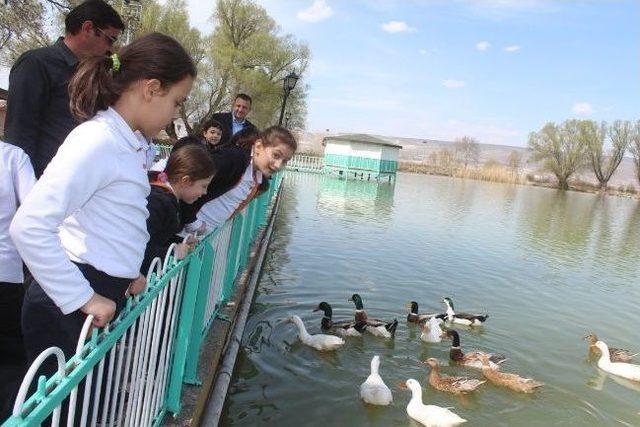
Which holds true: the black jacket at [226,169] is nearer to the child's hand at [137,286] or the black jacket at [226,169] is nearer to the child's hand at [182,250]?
the child's hand at [182,250]

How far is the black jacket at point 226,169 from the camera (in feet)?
14.2

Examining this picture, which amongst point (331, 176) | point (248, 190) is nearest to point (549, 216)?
point (331, 176)

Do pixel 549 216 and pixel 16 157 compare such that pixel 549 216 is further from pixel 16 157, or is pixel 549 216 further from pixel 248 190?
pixel 16 157

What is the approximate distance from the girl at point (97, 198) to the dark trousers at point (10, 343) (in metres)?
0.67

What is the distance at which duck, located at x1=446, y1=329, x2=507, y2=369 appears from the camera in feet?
22.4

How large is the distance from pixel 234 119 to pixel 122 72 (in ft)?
20.6

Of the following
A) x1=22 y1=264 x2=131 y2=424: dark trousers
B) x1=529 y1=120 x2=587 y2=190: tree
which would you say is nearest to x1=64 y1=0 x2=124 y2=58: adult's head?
x1=22 y1=264 x2=131 y2=424: dark trousers

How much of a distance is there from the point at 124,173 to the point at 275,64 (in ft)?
147

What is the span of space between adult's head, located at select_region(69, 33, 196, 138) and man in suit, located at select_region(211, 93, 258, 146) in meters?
5.12

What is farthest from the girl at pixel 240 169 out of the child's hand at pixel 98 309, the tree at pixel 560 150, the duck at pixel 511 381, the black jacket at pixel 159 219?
the tree at pixel 560 150

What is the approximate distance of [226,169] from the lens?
4.34 meters

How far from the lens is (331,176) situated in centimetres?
4516

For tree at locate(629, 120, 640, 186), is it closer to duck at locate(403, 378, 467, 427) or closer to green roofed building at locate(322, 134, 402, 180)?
green roofed building at locate(322, 134, 402, 180)

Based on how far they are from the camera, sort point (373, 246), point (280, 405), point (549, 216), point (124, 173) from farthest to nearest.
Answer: point (549, 216) < point (373, 246) < point (280, 405) < point (124, 173)
